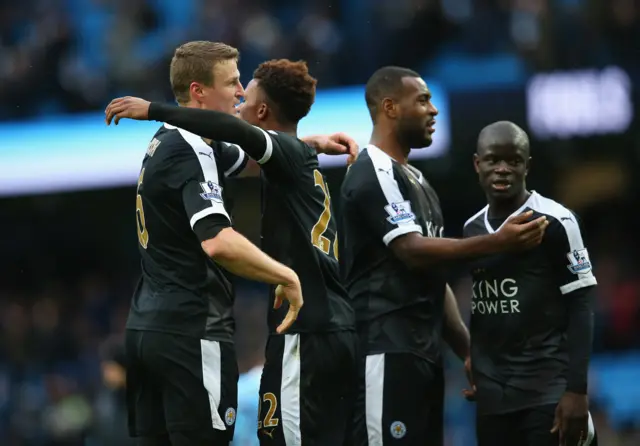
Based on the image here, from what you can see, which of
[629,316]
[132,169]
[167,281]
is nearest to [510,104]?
[629,316]

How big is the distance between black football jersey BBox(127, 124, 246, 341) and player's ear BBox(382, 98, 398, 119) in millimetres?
1226

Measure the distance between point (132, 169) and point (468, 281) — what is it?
3.85 m

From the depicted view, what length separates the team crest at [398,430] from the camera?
593 centimetres

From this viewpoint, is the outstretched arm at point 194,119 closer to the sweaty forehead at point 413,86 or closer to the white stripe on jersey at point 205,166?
the white stripe on jersey at point 205,166

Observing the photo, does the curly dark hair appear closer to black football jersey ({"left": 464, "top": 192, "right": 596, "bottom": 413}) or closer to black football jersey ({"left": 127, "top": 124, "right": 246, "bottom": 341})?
black football jersey ({"left": 127, "top": 124, "right": 246, "bottom": 341})

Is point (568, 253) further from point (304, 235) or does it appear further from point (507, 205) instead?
point (304, 235)

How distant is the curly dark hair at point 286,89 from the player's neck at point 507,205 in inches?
44.6

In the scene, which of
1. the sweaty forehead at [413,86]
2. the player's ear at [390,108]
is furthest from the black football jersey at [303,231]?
the sweaty forehead at [413,86]

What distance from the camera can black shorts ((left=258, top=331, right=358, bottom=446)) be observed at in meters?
5.55

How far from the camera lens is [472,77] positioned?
12.5 meters

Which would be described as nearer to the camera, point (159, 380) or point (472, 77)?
point (159, 380)

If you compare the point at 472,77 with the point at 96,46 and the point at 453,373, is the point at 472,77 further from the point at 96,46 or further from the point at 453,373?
the point at 96,46

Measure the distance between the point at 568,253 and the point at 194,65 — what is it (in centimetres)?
207

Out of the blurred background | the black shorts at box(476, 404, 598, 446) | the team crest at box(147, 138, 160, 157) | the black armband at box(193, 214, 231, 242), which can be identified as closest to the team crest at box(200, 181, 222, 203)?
the black armband at box(193, 214, 231, 242)
